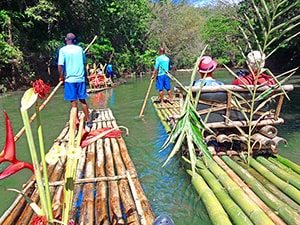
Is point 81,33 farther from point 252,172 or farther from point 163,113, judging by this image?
point 252,172

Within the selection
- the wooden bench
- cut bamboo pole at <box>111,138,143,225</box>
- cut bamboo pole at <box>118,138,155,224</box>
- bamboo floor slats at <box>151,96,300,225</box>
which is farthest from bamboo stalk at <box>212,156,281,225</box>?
cut bamboo pole at <box>111,138,143,225</box>

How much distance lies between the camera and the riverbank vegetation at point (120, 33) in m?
14.3

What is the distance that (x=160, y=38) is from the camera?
34812 mm

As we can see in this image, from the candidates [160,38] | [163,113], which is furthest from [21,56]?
[160,38]

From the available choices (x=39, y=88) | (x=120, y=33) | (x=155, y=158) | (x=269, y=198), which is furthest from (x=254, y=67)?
(x=120, y=33)

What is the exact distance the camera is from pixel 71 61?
5.03 m

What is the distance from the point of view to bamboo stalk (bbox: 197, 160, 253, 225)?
2570 millimetres

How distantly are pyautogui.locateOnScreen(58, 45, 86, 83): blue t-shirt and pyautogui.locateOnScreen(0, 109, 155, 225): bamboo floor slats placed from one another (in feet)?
4.94

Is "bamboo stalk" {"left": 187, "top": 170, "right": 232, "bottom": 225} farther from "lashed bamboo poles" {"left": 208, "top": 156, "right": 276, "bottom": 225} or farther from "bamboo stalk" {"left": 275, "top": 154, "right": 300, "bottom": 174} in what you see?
"bamboo stalk" {"left": 275, "top": 154, "right": 300, "bottom": 174}

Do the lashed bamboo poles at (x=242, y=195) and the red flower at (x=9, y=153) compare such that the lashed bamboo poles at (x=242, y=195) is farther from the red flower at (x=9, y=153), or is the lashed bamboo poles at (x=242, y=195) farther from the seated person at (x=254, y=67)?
the red flower at (x=9, y=153)

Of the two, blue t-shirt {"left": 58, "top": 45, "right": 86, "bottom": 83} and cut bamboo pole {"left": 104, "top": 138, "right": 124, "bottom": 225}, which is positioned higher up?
blue t-shirt {"left": 58, "top": 45, "right": 86, "bottom": 83}

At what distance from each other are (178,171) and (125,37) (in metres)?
24.8

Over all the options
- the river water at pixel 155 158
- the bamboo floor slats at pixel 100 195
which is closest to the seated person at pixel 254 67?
the river water at pixel 155 158

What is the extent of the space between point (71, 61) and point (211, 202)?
3274 millimetres
